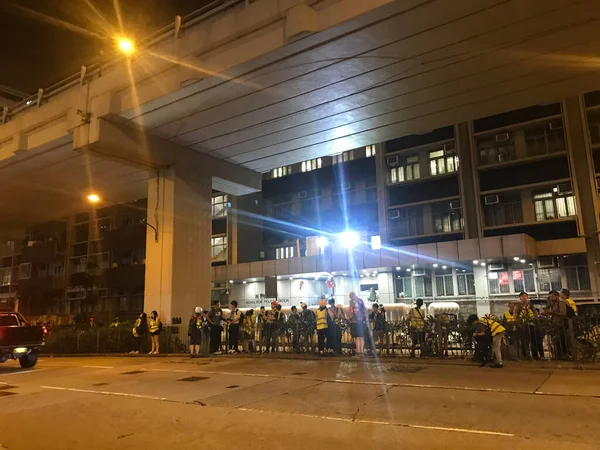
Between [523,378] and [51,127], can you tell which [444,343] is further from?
[51,127]

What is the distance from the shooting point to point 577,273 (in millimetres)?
28344

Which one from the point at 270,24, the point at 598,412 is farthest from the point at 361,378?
the point at 270,24

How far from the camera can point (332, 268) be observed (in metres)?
31.5

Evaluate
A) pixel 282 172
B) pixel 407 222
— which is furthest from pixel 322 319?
pixel 282 172

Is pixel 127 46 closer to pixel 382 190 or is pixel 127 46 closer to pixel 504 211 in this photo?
pixel 382 190

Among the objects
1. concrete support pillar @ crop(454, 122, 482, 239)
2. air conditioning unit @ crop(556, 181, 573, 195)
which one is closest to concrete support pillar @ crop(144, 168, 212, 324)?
concrete support pillar @ crop(454, 122, 482, 239)

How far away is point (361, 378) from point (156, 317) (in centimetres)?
1000

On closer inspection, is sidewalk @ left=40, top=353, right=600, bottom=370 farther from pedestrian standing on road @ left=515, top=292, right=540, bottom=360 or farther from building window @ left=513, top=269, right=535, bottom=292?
building window @ left=513, top=269, right=535, bottom=292

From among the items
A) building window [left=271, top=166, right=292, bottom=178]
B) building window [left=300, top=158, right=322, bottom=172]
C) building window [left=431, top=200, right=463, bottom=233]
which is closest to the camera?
building window [left=431, top=200, right=463, bottom=233]

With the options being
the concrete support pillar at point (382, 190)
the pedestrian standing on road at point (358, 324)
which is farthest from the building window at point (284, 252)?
the pedestrian standing on road at point (358, 324)

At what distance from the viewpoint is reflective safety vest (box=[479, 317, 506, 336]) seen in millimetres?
10977

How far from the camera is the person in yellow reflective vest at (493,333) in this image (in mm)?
10906

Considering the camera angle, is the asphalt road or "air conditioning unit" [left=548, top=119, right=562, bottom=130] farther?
"air conditioning unit" [left=548, top=119, right=562, bottom=130]

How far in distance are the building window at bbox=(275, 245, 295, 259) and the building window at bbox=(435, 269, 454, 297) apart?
14050mm
